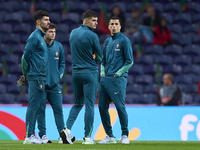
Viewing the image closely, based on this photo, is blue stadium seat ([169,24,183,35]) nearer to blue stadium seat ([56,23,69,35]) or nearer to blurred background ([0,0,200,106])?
blurred background ([0,0,200,106])

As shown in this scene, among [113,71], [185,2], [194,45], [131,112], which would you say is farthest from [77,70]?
[185,2]

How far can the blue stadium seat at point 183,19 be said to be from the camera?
12.9 m

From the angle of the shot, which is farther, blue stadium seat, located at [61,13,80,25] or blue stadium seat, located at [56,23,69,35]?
blue stadium seat, located at [61,13,80,25]

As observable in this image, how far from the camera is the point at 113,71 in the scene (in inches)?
254

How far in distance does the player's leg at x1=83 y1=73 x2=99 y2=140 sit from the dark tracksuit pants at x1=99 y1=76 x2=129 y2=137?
44 centimetres

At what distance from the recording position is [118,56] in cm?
648

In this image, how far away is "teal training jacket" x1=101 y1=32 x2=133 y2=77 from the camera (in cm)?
641

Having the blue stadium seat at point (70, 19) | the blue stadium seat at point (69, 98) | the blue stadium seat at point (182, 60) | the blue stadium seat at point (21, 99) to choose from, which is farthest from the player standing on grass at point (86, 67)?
the blue stadium seat at point (70, 19)

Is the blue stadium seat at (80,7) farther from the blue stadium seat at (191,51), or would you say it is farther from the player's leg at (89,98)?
the player's leg at (89,98)

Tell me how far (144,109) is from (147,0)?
570 cm

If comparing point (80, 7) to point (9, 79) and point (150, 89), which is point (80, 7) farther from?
point (150, 89)

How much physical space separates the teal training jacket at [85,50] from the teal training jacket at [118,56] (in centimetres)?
44

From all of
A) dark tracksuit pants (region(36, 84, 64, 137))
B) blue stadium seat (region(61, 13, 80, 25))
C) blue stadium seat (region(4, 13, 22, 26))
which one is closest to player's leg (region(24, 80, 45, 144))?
dark tracksuit pants (region(36, 84, 64, 137))

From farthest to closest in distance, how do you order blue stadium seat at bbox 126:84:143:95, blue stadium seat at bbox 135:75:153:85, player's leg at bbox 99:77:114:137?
blue stadium seat at bbox 135:75:153:85
blue stadium seat at bbox 126:84:143:95
player's leg at bbox 99:77:114:137
